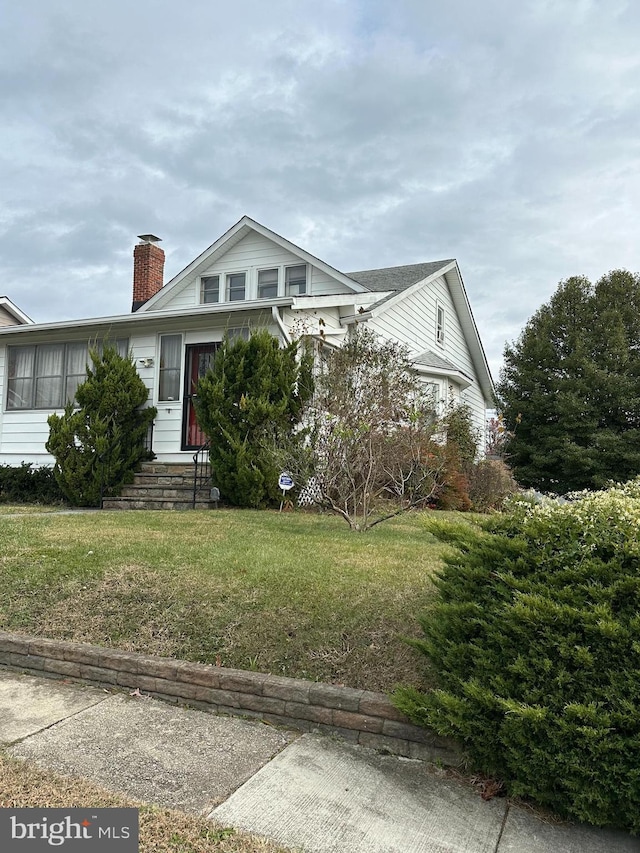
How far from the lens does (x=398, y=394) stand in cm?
993

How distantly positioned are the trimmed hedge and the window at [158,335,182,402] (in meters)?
2.76

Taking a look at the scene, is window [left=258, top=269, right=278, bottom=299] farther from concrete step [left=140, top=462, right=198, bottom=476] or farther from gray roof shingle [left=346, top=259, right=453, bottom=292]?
concrete step [left=140, top=462, right=198, bottom=476]

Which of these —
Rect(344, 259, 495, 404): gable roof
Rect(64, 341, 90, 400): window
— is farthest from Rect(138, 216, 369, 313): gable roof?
Rect(64, 341, 90, 400): window

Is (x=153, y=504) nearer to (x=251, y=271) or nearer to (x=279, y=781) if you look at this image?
(x=251, y=271)

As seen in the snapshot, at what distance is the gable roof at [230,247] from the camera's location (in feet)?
49.3

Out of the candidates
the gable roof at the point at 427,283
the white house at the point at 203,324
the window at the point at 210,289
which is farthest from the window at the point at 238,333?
the window at the point at 210,289

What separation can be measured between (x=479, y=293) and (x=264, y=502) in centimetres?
1491

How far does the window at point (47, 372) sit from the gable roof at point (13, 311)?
6605 millimetres

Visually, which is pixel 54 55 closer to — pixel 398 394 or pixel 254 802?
pixel 398 394

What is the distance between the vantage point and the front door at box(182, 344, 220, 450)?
12820 mm

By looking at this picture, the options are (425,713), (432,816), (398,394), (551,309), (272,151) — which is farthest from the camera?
(551,309)

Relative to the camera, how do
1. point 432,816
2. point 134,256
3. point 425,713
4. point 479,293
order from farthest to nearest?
point 479,293 < point 134,256 < point 425,713 < point 432,816

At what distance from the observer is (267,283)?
1595 centimetres

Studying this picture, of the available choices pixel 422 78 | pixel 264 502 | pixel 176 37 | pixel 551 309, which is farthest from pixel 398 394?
pixel 551 309
